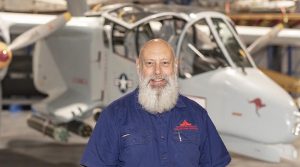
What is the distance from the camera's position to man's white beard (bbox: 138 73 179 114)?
3312mm

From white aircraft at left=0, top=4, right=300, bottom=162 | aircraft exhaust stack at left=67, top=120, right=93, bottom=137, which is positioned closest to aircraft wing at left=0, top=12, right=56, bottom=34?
white aircraft at left=0, top=4, right=300, bottom=162

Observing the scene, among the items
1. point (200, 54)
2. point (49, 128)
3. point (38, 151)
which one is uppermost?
point (200, 54)

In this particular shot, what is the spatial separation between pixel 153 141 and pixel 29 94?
47.9 feet

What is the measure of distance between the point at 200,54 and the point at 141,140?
18.3 ft

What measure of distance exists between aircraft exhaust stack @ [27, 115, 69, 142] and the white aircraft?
0.07 ft

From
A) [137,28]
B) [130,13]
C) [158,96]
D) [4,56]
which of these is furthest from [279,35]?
[158,96]

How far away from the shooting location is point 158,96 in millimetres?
3377

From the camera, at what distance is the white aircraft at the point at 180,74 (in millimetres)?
7883

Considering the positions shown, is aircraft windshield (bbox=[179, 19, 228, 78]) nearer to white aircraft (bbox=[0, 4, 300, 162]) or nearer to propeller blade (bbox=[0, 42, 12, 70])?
white aircraft (bbox=[0, 4, 300, 162])

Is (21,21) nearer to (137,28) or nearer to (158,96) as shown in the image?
(137,28)

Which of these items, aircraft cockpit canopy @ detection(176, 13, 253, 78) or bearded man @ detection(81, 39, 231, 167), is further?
aircraft cockpit canopy @ detection(176, 13, 253, 78)

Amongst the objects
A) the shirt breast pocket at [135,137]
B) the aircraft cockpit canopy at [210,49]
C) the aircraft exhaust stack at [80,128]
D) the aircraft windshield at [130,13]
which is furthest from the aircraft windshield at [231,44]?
the shirt breast pocket at [135,137]

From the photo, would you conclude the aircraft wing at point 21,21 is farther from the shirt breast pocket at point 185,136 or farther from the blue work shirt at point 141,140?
the shirt breast pocket at point 185,136

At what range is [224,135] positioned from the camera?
8.33 meters
